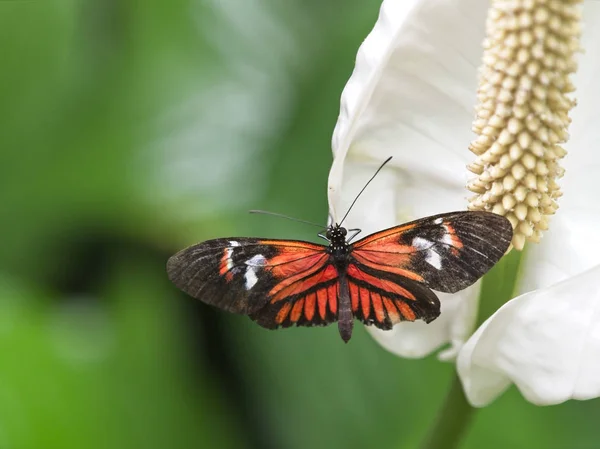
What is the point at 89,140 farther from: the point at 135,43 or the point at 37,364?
the point at 37,364

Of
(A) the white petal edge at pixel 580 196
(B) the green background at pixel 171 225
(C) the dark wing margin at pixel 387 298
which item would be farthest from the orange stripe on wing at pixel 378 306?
(B) the green background at pixel 171 225

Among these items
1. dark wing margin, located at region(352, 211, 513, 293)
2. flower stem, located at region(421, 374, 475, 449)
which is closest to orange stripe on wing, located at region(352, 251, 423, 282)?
dark wing margin, located at region(352, 211, 513, 293)

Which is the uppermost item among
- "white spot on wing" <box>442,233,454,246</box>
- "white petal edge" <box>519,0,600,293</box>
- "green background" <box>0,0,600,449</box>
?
"white petal edge" <box>519,0,600,293</box>

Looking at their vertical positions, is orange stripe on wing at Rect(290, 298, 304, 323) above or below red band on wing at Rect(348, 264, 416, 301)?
below

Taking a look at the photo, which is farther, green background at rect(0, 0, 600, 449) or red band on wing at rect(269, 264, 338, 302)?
green background at rect(0, 0, 600, 449)

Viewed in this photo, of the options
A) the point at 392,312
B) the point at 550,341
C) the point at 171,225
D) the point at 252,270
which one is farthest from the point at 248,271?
the point at 171,225

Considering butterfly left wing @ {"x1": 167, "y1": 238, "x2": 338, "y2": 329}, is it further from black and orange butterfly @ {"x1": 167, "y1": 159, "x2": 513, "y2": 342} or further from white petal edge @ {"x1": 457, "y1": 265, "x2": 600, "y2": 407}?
white petal edge @ {"x1": 457, "y1": 265, "x2": 600, "y2": 407}
